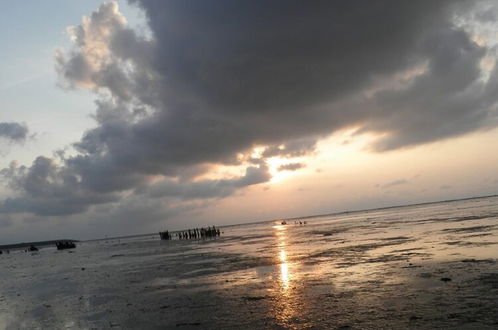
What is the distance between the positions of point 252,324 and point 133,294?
11756 mm

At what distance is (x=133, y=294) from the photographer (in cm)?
2319

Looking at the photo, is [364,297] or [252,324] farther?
[364,297]

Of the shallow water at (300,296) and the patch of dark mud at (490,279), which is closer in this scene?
the shallow water at (300,296)

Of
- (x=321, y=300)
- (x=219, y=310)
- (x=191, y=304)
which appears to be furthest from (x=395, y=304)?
(x=191, y=304)

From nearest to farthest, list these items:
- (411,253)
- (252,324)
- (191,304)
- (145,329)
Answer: (252,324), (145,329), (191,304), (411,253)

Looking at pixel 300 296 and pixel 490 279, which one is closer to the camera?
pixel 490 279

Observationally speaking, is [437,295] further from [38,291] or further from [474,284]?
[38,291]

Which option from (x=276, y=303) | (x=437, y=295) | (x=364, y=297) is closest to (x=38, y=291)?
(x=276, y=303)

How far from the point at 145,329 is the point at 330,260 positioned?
1676cm

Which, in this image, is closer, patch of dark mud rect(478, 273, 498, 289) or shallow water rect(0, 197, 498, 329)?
shallow water rect(0, 197, 498, 329)

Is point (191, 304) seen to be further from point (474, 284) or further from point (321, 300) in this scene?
point (474, 284)

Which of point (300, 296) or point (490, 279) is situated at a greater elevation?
point (300, 296)

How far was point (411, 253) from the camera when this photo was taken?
27.8 meters

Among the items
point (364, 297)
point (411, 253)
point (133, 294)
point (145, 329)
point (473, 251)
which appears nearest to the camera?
point (145, 329)
